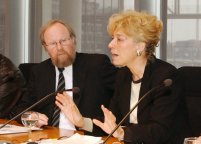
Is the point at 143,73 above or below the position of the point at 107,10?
below

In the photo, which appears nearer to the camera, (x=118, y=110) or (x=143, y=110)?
(x=143, y=110)

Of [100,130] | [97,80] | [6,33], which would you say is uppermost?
[6,33]

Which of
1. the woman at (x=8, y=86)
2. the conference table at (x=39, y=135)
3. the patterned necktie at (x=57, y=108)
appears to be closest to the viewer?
the conference table at (x=39, y=135)

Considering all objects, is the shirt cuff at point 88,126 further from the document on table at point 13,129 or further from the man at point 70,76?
the man at point 70,76

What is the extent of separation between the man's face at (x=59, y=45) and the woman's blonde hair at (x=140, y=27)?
0.58 m

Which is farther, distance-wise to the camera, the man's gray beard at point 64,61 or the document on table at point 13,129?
the man's gray beard at point 64,61

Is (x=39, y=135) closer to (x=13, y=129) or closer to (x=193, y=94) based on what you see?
(x=13, y=129)

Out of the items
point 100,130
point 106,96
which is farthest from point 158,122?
point 106,96

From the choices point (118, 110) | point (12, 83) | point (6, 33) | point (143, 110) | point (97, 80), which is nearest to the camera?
point (143, 110)

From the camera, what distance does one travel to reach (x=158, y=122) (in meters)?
2.46

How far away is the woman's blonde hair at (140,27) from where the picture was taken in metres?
2.72

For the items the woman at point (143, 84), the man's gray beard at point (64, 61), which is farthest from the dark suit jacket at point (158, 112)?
the man's gray beard at point (64, 61)

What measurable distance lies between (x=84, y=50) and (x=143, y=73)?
217 centimetres

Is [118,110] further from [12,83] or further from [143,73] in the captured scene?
[12,83]
